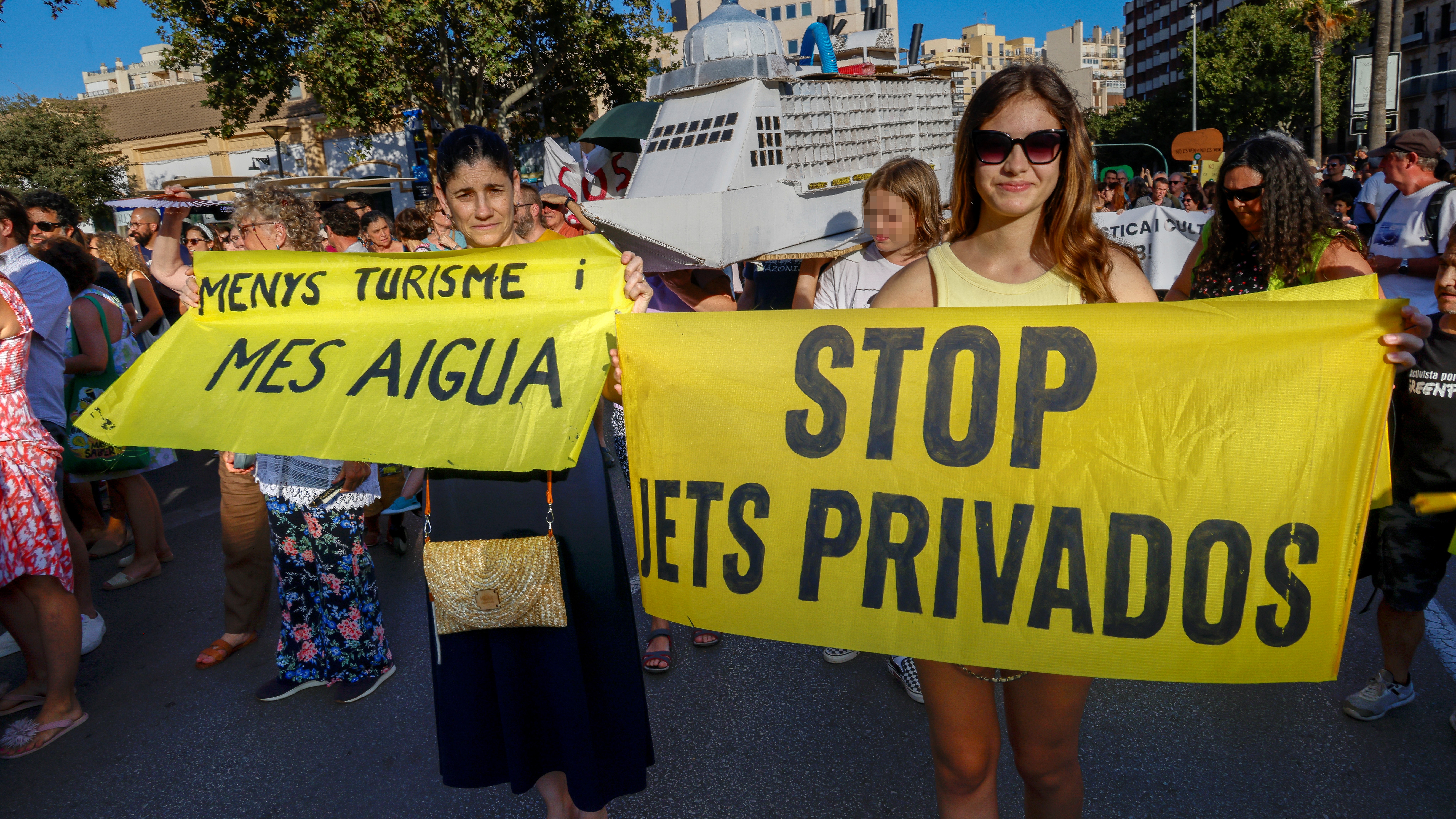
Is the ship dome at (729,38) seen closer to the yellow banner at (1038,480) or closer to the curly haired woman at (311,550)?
the curly haired woman at (311,550)

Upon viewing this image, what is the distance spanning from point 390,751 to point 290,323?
5.20ft

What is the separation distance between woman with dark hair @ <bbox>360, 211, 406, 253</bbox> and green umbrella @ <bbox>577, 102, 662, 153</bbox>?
25.7 feet

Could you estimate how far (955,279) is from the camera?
1950mm

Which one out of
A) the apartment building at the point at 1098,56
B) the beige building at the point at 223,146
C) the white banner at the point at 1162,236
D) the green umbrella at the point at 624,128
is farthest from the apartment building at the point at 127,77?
the apartment building at the point at 1098,56

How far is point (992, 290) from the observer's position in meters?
1.91

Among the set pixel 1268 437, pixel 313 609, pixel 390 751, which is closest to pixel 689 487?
pixel 1268 437

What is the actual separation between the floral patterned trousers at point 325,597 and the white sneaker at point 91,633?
1219 mm

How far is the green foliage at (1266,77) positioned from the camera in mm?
46875

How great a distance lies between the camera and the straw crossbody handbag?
2.06 metres

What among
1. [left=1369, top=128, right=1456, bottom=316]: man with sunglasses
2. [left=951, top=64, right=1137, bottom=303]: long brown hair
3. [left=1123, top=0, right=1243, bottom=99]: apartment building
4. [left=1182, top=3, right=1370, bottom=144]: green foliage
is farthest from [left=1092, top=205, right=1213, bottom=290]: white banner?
[left=1123, top=0, right=1243, bottom=99]: apartment building

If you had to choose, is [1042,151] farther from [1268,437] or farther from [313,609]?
[313,609]

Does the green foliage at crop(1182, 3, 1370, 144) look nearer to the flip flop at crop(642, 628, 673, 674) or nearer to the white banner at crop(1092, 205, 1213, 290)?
the white banner at crop(1092, 205, 1213, 290)

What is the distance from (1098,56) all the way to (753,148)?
16894cm

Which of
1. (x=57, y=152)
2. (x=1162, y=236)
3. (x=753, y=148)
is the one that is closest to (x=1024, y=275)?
(x=1162, y=236)
